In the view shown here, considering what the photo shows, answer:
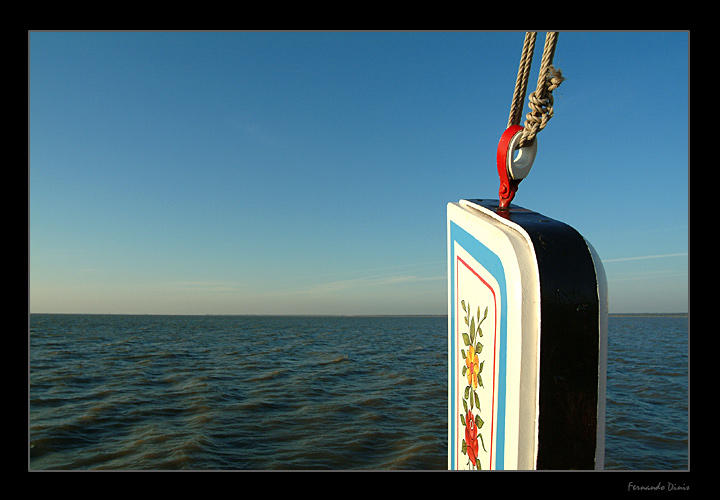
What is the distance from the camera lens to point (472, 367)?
131 cm

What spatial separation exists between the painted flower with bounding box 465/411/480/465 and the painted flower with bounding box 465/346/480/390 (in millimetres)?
99

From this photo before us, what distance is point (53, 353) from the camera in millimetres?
15703

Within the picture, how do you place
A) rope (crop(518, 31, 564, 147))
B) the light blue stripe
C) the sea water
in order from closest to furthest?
the light blue stripe → rope (crop(518, 31, 564, 147)) → the sea water

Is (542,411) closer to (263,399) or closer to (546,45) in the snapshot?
(546,45)

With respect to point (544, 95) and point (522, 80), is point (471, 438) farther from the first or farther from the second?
point (522, 80)

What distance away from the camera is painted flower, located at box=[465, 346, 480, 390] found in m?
1.27

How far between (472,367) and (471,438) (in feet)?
0.69

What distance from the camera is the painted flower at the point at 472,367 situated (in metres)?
1.27

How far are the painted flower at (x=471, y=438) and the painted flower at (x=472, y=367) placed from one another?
10cm

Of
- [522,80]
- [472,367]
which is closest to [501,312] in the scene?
[472,367]

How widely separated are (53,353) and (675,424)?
1795 centimetres

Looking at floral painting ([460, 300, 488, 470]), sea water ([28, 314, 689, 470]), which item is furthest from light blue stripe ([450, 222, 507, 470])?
sea water ([28, 314, 689, 470])

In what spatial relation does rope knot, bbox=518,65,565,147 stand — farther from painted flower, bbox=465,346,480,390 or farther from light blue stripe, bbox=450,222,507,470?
painted flower, bbox=465,346,480,390
